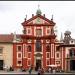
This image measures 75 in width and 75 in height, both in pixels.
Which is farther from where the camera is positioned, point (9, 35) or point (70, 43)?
point (9, 35)

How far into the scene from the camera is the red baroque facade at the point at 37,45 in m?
83.7

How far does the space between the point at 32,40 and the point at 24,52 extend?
2.95m

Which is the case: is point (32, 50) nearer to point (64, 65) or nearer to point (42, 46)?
point (42, 46)

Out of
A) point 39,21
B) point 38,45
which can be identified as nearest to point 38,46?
point 38,45

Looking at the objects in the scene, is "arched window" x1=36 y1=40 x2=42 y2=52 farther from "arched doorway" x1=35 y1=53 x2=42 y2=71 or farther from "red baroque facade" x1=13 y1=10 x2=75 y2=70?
"arched doorway" x1=35 y1=53 x2=42 y2=71

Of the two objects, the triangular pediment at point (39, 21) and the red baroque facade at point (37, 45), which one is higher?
the triangular pediment at point (39, 21)

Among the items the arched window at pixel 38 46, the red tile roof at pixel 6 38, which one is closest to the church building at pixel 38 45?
the arched window at pixel 38 46

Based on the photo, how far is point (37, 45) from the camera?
84375 mm

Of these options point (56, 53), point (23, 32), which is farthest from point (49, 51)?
point (23, 32)

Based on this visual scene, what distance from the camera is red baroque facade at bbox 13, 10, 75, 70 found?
275 feet

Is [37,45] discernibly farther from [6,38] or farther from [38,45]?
[6,38]

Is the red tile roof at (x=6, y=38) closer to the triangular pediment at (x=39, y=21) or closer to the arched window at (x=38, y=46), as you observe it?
the triangular pediment at (x=39, y=21)

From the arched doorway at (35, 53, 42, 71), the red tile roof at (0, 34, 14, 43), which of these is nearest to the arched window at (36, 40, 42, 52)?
the arched doorway at (35, 53, 42, 71)

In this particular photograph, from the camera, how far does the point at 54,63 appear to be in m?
83.3
